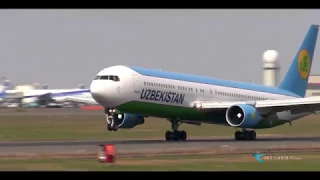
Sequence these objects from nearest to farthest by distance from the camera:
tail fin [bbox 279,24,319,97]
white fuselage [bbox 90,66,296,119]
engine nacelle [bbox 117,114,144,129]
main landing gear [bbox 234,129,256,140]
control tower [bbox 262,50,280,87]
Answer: white fuselage [bbox 90,66,296,119], engine nacelle [bbox 117,114,144,129], main landing gear [bbox 234,129,256,140], tail fin [bbox 279,24,319,97], control tower [bbox 262,50,280,87]

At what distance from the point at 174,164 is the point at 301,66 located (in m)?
30.4

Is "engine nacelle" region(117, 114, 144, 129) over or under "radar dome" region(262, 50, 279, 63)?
under

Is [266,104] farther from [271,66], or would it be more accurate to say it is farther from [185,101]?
[271,66]

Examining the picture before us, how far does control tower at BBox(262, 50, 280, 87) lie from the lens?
156 metres

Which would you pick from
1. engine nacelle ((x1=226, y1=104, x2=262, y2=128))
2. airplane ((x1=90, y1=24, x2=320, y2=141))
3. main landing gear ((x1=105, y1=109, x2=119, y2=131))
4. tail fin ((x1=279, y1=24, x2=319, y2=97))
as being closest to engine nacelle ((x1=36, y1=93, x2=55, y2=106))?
tail fin ((x1=279, y1=24, x2=319, y2=97))

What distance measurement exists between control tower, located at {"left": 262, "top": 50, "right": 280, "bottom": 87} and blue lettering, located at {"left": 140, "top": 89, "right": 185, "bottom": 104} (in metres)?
109

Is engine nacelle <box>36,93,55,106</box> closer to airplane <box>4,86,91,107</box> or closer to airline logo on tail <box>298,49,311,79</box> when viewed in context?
airplane <box>4,86,91,107</box>

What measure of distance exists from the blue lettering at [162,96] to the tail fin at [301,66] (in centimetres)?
1259

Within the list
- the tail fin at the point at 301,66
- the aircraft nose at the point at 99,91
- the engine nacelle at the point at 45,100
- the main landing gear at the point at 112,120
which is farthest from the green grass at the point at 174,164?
the engine nacelle at the point at 45,100

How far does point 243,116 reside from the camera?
49.1 m

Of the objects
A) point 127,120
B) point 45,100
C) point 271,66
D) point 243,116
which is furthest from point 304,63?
point 45,100

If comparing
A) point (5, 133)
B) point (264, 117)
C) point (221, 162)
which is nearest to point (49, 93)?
point (5, 133)
